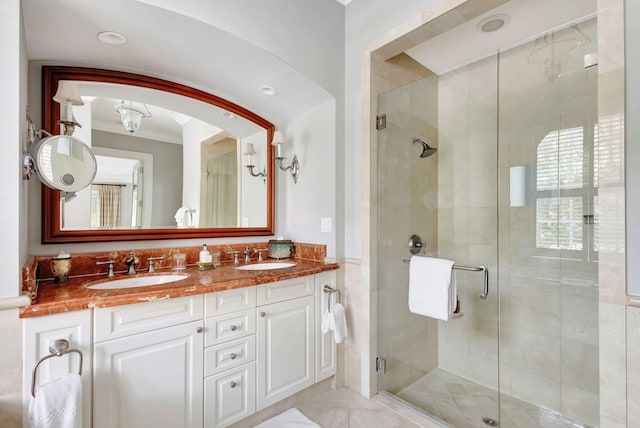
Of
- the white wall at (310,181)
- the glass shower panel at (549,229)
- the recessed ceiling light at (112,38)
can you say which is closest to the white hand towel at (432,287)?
the glass shower panel at (549,229)

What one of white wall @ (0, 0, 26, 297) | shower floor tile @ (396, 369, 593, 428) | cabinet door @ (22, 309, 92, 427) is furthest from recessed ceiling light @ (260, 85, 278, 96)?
shower floor tile @ (396, 369, 593, 428)

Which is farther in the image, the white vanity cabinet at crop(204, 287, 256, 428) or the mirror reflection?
the mirror reflection

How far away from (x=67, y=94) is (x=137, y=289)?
43.9 inches

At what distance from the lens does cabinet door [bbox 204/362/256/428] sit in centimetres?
150

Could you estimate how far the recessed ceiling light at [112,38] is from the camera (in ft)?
4.90

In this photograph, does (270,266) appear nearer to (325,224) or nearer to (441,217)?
(325,224)

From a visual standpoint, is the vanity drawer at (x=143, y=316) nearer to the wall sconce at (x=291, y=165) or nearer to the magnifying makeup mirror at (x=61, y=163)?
the magnifying makeup mirror at (x=61, y=163)

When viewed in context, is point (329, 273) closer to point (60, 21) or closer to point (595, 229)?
point (595, 229)

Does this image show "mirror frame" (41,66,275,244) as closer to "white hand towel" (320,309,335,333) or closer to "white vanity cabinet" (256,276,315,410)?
"white vanity cabinet" (256,276,315,410)

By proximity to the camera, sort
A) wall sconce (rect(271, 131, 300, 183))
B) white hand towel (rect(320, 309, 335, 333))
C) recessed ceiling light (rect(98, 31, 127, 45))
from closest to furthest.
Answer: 1. recessed ceiling light (rect(98, 31, 127, 45))
2. white hand towel (rect(320, 309, 335, 333))
3. wall sconce (rect(271, 131, 300, 183))

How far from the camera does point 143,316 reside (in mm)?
1312

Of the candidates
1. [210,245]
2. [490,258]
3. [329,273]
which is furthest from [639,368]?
[210,245]

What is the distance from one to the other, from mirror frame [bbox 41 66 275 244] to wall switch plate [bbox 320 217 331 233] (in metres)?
0.55

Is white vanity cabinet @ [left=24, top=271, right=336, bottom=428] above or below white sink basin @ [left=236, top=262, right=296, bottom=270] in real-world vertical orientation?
below
